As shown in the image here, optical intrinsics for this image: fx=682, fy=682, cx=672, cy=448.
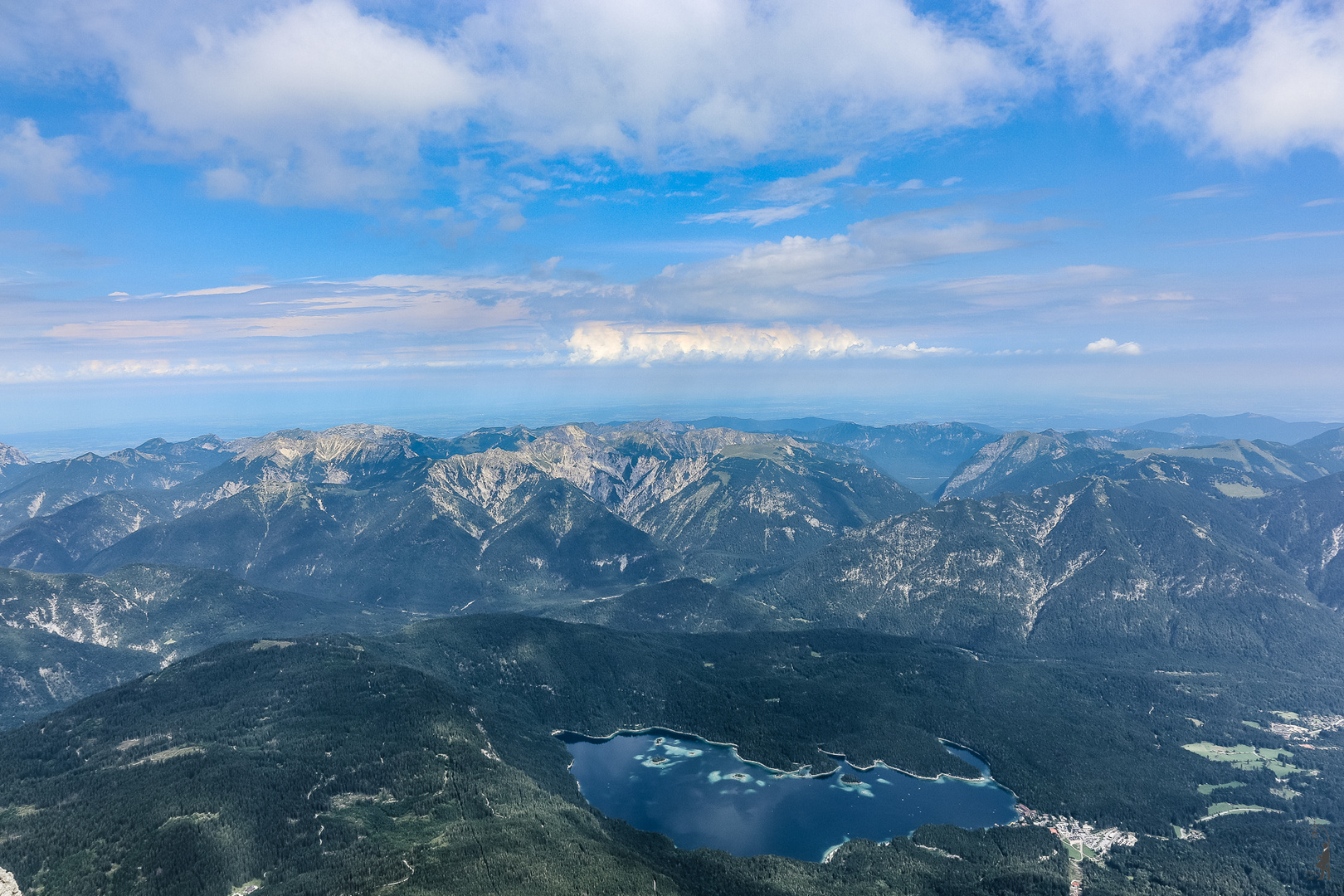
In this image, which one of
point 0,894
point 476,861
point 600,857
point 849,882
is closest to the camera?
point 0,894

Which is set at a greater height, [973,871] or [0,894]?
[0,894]

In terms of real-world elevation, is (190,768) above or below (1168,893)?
above

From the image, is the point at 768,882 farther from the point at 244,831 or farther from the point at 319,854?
the point at 244,831

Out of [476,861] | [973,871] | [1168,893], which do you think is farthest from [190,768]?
[1168,893]

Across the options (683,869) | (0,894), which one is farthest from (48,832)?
(683,869)

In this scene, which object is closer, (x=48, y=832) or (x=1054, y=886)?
(x=48, y=832)

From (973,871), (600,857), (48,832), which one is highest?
(48,832)

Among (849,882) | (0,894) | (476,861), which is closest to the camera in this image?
(0,894)

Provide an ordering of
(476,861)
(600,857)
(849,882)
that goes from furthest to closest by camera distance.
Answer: (849,882)
(600,857)
(476,861)

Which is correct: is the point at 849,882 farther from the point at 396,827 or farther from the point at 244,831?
the point at 244,831
